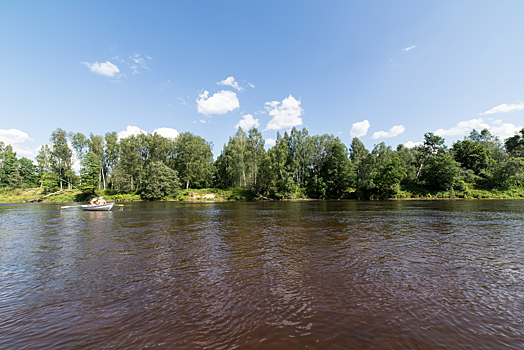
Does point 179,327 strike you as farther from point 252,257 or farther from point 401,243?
point 401,243

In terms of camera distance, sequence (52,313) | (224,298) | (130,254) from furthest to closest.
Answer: (130,254) → (224,298) → (52,313)

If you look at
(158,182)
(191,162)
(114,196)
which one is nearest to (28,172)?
(114,196)

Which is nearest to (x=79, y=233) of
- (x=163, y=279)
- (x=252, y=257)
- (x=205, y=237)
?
(x=205, y=237)

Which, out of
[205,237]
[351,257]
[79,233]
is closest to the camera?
[351,257]

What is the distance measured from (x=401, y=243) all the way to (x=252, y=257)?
8.96m

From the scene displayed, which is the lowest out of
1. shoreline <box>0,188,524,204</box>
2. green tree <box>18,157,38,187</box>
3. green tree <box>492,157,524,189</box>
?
shoreline <box>0,188,524,204</box>

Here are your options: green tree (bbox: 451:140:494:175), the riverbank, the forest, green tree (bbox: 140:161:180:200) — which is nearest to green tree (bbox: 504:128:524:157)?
green tree (bbox: 451:140:494:175)

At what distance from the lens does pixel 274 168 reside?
64938 mm

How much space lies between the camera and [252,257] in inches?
396

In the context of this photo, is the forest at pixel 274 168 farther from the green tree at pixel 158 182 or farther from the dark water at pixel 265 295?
the dark water at pixel 265 295

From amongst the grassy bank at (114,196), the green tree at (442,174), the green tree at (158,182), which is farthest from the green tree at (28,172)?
the green tree at (442,174)

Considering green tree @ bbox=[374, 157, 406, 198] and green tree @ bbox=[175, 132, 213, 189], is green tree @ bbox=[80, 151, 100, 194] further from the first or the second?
green tree @ bbox=[374, 157, 406, 198]

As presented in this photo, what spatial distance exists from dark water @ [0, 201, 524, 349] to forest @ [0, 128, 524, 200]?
5470cm

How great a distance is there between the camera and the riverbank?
6256 cm
